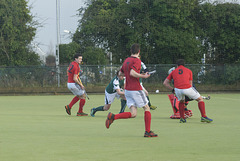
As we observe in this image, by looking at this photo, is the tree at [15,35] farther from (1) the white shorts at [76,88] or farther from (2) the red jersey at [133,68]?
(2) the red jersey at [133,68]

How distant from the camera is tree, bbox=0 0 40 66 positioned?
1444 inches

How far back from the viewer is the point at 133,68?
320 inches

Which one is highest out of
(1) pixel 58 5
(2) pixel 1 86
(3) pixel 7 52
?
(1) pixel 58 5

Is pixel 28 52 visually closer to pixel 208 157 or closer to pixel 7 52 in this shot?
pixel 7 52

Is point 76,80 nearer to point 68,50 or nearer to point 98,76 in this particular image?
point 98,76

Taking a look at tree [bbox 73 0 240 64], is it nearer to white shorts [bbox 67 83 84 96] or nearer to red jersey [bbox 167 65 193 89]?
white shorts [bbox 67 83 84 96]

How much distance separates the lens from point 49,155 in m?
6.25

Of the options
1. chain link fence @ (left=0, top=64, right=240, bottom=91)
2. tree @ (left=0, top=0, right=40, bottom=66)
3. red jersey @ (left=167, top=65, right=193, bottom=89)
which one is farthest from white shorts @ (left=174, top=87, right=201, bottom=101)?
tree @ (left=0, top=0, right=40, bottom=66)

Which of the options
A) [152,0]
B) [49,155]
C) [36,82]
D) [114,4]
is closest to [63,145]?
[49,155]

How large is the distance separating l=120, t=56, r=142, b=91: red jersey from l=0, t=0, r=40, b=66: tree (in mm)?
29644

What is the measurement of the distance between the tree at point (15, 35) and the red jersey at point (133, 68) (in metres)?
29.6

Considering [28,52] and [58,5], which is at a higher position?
[58,5]

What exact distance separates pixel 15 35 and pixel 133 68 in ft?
101

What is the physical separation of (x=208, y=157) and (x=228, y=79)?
2516 centimetres
